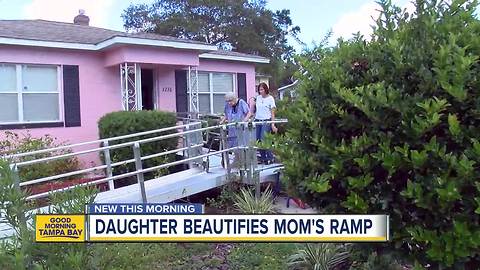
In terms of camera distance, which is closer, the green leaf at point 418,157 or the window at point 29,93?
the green leaf at point 418,157

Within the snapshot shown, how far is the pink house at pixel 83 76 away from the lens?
36.3 feet

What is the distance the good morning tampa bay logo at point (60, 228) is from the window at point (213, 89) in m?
11.7

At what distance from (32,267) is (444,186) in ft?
7.94

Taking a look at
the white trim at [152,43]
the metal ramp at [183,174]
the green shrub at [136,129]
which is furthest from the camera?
the white trim at [152,43]

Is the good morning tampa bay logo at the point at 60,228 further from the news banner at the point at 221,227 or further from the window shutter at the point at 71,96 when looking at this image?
the window shutter at the point at 71,96

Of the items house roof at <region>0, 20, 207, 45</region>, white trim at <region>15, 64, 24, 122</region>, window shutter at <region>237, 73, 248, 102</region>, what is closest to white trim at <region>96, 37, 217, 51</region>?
house roof at <region>0, 20, 207, 45</region>

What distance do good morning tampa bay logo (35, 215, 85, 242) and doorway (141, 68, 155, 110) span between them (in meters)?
10.8

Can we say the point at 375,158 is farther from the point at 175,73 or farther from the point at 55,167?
the point at 175,73

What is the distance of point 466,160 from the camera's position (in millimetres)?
2268

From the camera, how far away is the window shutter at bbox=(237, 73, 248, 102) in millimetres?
15641

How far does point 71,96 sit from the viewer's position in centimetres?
1182

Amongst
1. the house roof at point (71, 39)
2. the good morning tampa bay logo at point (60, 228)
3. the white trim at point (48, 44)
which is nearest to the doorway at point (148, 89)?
the house roof at point (71, 39)

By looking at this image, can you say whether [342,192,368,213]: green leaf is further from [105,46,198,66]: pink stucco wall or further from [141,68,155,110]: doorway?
[141,68,155,110]: doorway

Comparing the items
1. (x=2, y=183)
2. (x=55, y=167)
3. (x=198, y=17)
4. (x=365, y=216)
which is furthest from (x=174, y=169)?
(x=198, y=17)
